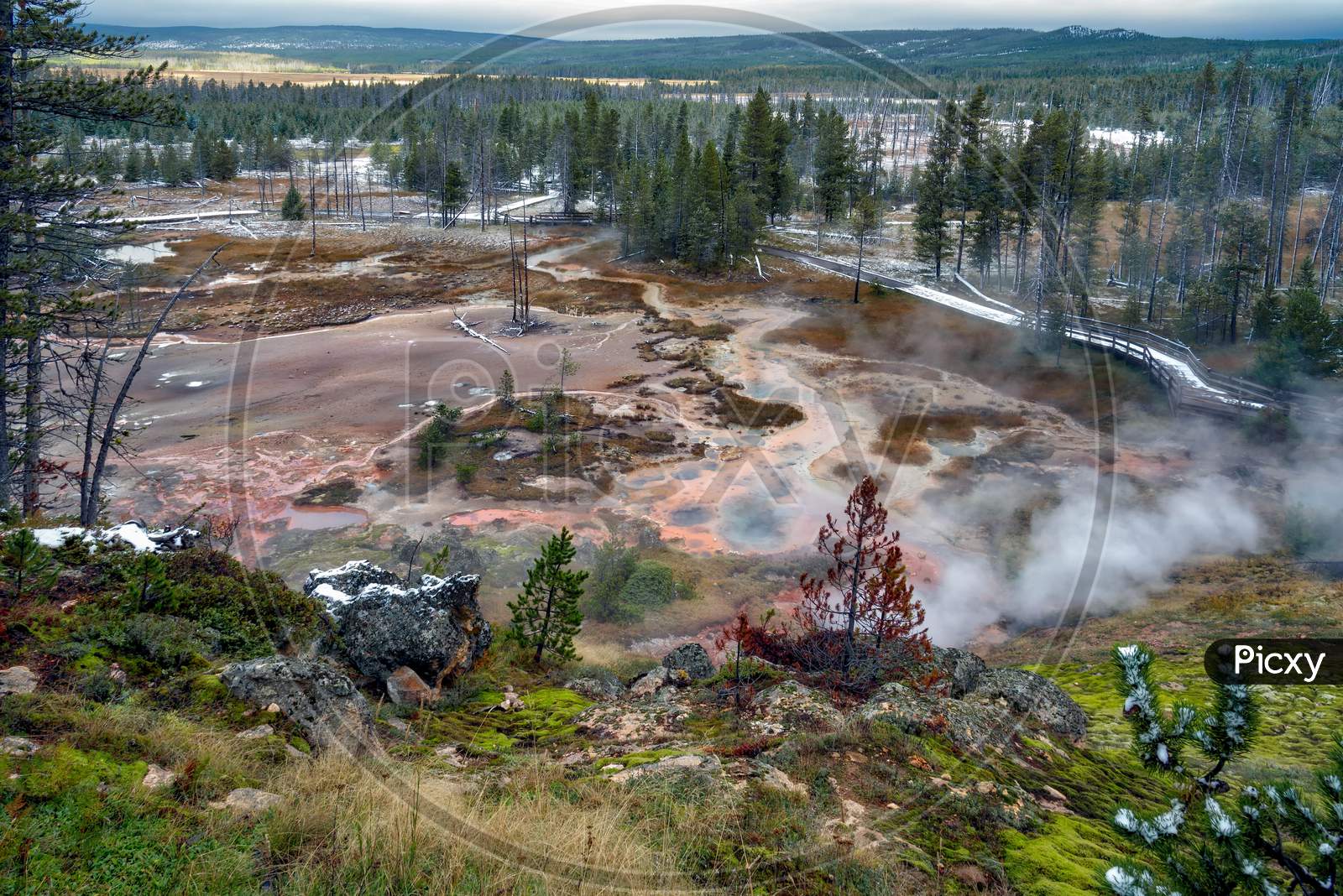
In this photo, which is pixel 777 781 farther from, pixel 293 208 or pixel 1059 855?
pixel 293 208

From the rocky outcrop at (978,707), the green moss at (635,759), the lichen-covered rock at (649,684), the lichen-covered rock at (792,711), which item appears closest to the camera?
the green moss at (635,759)

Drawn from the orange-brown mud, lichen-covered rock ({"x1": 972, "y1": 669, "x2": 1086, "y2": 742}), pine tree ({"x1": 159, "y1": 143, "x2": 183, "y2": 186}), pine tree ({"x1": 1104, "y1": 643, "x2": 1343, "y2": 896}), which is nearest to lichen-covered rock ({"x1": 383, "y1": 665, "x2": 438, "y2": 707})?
lichen-covered rock ({"x1": 972, "y1": 669, "x2": 1086, "y2": 742})

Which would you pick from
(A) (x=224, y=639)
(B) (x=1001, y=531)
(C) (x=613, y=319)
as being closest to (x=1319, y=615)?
(B) (x=1001, y=531)

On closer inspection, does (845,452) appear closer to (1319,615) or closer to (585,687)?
(1319,615)

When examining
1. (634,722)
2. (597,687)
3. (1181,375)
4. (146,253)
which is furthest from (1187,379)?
(146,253)

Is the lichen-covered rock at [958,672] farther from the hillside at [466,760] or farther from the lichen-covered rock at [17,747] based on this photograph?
the lichen-covered rock at [17,747]

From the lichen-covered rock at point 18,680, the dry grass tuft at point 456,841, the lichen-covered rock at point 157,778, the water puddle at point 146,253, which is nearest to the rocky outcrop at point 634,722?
the dry grass tuft at point 456,841
